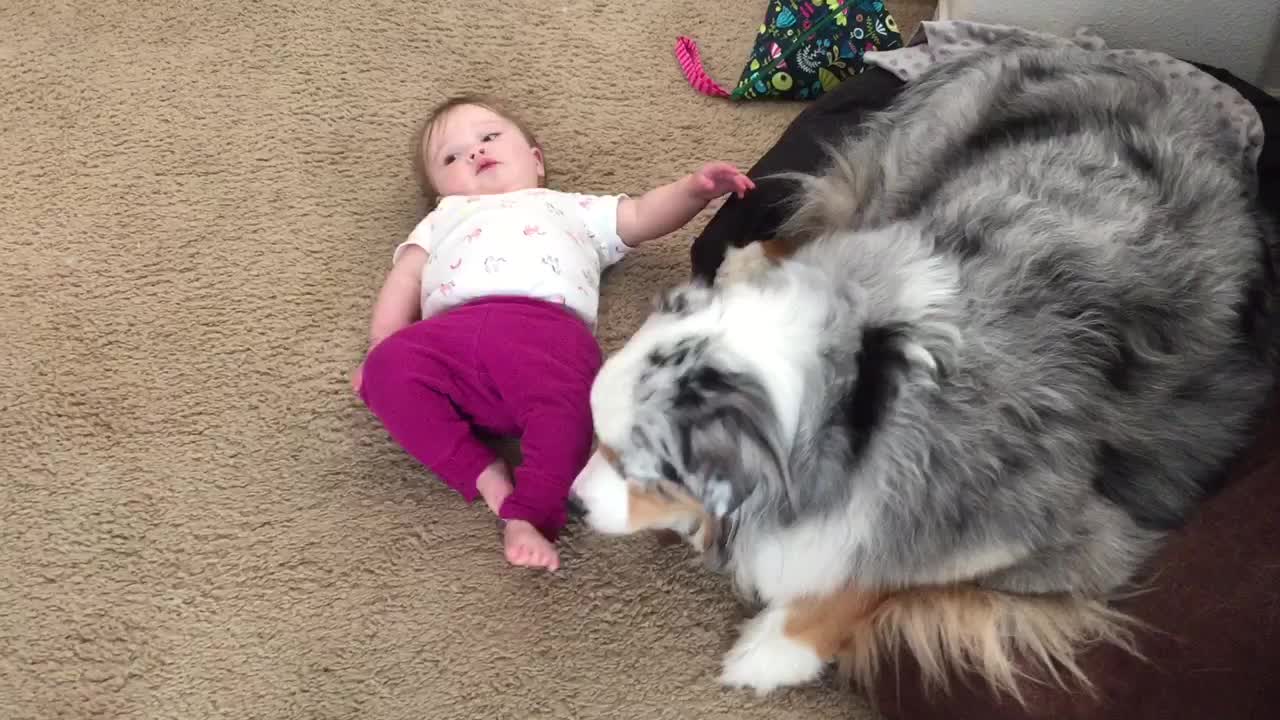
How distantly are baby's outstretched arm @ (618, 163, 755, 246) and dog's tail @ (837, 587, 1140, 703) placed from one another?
82 centimetres

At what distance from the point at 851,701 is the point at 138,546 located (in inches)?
46.6

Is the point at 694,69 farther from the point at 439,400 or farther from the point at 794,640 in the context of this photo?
the point at 794,640

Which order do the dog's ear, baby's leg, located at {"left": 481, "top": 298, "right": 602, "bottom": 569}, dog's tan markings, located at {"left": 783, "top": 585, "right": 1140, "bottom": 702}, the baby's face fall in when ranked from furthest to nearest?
1. the baby's face
2. baby's leg, located at {"left": 481, "top": 298, "right": 602, "bottom": 569}
3. dog's tan markings, located at {"left": 783, "top": 585, "right": 1140, "bottom": 702}
4. the dog's ear

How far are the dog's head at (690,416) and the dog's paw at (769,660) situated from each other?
332 mm

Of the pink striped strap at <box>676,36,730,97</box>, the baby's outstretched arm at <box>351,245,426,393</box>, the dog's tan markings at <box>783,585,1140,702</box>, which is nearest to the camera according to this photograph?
the dog's tan markings at <box>783,585,1140,702</box>

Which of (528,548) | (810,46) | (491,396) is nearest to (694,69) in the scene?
(810,46)

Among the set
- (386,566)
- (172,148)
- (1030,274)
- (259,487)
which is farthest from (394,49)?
(1030,274)

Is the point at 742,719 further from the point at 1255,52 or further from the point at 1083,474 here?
the point at 1255,52

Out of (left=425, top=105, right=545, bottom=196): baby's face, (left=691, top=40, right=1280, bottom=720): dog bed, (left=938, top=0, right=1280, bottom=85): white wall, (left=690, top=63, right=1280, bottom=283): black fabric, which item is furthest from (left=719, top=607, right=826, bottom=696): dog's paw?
(left=938, top=0, right=1280, bottom=85): white wall

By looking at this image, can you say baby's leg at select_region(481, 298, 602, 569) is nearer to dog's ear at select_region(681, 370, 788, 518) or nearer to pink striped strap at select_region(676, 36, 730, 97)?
dog's ear at select_region(681, 370, 788, 518)

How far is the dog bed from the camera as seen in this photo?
4.30 ft

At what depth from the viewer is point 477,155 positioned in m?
2.08

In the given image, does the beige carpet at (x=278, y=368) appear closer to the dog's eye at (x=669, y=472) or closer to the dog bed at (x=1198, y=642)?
the dog bed at (x=1198, y=642)

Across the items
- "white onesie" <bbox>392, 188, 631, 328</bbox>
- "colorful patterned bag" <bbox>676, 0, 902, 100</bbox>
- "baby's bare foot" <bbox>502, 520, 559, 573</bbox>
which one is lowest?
"baby's bare foot" <bbox>502, 520, 559, 573</bbox>
